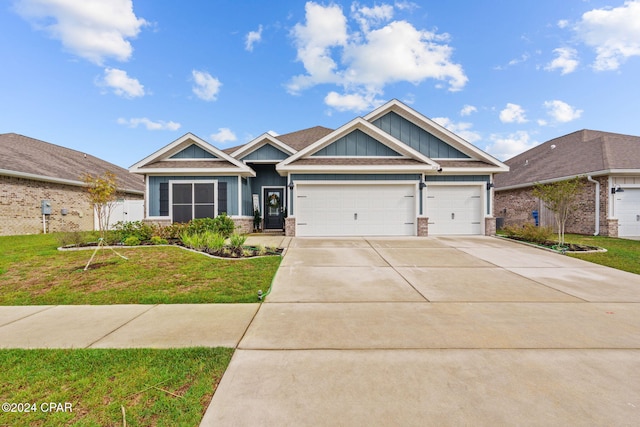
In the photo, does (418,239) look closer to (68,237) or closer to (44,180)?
(68,237)

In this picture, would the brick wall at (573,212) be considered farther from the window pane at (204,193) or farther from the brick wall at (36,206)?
the brick wall at (36,206)

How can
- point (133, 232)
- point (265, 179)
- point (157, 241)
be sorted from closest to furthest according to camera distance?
point (157, 241) → point (133, 232) → point (265, 179)

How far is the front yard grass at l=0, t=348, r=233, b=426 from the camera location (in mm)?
2107

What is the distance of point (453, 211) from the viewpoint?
43.0 ft

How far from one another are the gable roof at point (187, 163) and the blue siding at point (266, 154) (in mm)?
1777

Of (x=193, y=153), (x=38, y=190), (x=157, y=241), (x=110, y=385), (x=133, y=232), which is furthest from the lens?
(x=38, y=190)

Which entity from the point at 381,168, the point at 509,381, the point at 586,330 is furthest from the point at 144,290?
the point at 381,168

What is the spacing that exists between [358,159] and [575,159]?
13.3m

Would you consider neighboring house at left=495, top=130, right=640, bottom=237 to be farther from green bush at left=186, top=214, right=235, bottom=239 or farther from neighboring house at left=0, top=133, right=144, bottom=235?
neighboring house at left=0, top=133, right=144, bottom=235

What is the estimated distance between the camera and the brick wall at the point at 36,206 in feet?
42.9

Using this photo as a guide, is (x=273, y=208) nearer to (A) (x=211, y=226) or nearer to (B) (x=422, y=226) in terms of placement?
(A) (x=211, y=226)

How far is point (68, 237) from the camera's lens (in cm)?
962

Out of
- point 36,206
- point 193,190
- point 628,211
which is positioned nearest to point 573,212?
point 628,211

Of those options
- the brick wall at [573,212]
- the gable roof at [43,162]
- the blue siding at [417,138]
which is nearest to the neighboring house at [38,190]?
the gable roof at [43,162]
